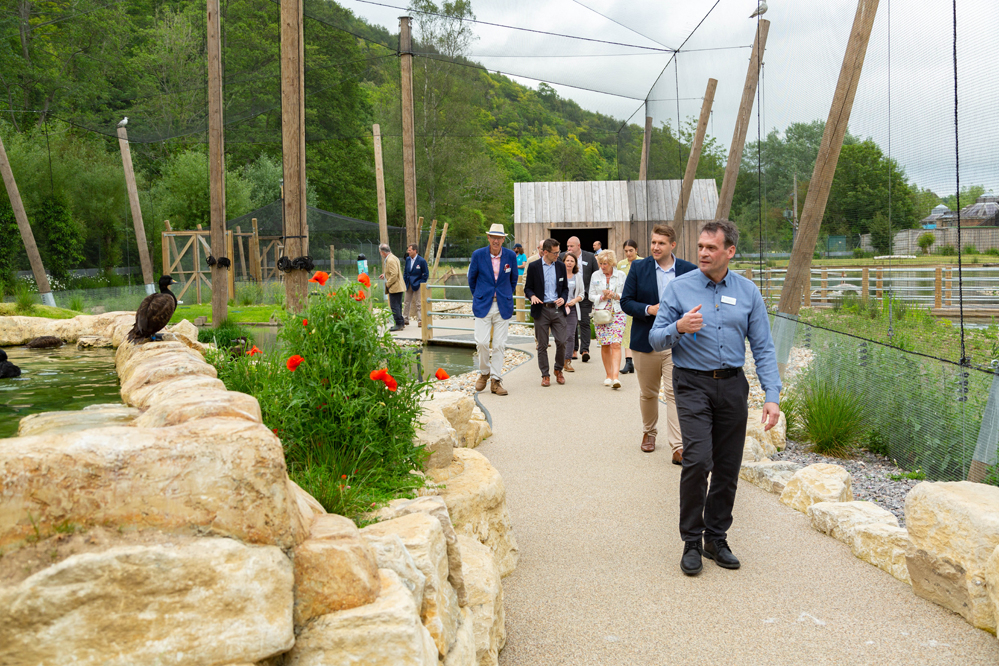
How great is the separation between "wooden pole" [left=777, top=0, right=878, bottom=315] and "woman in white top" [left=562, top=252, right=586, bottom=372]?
10.1 ft

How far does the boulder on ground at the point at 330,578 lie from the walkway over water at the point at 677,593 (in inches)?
50.0

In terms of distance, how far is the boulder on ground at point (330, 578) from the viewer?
2277 mm

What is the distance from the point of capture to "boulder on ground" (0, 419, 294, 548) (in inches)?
79.3

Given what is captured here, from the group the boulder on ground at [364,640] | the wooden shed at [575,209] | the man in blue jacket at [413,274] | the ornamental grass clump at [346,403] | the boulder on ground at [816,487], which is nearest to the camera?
the boulder on ground at [364,640]

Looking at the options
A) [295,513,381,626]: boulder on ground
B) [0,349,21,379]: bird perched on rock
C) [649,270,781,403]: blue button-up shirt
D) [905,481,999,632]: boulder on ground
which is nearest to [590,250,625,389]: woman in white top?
[649,270,781,403]: blue button-up shirt

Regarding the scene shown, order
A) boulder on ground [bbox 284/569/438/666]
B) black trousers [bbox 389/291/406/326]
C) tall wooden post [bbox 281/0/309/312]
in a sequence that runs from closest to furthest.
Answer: boulder on ground [bbox 284/569/438/666] < tall wooden post [bbox 281/0/309/312] < black trousers [bbox 389/291/406/326]

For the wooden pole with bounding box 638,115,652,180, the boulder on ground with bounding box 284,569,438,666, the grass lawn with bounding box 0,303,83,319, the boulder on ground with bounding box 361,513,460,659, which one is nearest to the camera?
the boulder on ground with bounding box 284,569,438,666

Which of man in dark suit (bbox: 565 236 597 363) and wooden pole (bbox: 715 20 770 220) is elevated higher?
wooden pole (bbox: 715 20 770 220)

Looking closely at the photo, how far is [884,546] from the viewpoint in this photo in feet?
13.7

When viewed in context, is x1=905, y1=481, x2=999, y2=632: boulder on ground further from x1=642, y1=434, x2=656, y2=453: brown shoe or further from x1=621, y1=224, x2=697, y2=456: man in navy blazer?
x1=642, y1=434, x2=656, y2=453: brown shoe

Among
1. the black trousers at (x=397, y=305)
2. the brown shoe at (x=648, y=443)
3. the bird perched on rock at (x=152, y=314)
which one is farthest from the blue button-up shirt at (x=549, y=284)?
the black trousers at (x=397, y=305)

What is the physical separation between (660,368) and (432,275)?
19.5 metres

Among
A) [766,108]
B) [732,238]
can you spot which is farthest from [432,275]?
[732,238]

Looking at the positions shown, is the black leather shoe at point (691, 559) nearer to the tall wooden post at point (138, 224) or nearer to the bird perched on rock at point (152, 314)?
the bird perched on rock at point (152, 314)
